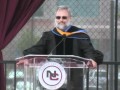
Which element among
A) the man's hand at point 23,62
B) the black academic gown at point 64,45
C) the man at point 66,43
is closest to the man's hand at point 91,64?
the man at point 66,43

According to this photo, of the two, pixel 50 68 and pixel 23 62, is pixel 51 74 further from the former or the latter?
pixel 23 62

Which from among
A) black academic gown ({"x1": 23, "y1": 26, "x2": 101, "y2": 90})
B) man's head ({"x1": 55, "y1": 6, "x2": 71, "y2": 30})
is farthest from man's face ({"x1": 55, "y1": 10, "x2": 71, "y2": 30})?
black academic gown ({"x1": 23, "y1": 26, "x2": 101, "y2": 90})

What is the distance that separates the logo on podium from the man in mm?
254

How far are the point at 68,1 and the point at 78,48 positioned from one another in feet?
5.85

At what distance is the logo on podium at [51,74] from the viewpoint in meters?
3.22

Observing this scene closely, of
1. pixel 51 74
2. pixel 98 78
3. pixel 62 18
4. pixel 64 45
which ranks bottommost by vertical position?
pixel 98 78

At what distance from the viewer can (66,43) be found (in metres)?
3.66

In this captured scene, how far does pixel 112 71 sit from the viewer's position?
521 centimetres

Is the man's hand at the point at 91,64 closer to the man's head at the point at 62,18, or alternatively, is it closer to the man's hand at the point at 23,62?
the man's head at the point at 62,18

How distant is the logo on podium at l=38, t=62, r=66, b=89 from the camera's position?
322 cm

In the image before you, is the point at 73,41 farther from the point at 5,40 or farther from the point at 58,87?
the point at 5,40

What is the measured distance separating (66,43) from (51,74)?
0.52m

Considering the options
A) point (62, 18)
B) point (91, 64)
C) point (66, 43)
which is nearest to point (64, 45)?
point (66, 43)

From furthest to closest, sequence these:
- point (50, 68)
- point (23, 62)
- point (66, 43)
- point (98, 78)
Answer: point (98, 78) → point (66, 43) → point (23, 62) → point (50, 68)
